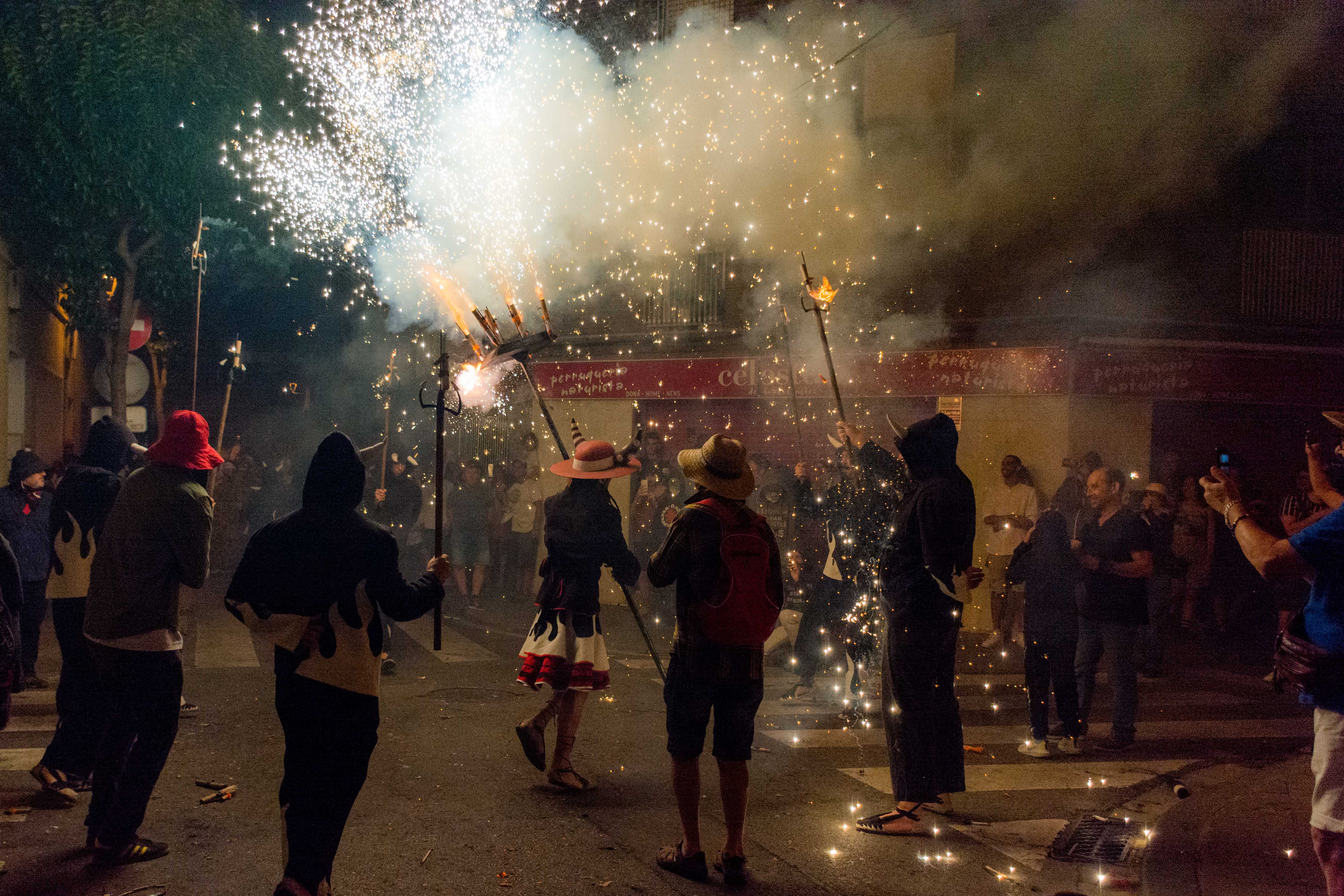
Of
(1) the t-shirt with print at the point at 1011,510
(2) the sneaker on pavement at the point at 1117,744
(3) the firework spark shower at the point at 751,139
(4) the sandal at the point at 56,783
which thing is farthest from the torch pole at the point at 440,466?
(1) the t-shirt with print at the point at 1011,510

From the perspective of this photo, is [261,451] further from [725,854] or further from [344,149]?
[725,854]

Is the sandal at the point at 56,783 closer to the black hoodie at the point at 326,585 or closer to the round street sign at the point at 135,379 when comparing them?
the black hoodie at the point at 326,585

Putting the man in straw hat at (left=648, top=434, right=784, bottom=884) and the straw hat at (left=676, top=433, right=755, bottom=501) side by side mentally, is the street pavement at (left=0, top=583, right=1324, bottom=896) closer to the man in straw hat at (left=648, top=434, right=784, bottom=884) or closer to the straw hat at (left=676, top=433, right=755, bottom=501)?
the man in straw hat at (left=648, top=434, right=784, bottom=884)

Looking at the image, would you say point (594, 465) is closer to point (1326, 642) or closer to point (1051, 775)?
point (1051, 775)

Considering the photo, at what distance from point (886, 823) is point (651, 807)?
1125mm

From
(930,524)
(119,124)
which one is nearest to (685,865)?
(930,524)

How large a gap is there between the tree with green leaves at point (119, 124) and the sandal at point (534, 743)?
853 cm

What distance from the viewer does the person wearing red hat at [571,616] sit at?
216 inches

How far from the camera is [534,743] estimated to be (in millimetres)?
5539

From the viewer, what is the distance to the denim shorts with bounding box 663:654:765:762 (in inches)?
173

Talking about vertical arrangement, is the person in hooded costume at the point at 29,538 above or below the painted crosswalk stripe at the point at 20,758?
above

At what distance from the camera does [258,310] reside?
2617cm

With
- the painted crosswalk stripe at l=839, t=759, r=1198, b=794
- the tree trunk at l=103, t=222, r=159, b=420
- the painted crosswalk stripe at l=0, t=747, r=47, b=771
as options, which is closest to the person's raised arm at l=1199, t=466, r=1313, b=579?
the painted crosswalk stripe at l=839, t=759, r=1198, b=794

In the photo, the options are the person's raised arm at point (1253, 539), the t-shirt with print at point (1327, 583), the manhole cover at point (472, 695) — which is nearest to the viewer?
the t-shirt with print at point (1327, 583)
